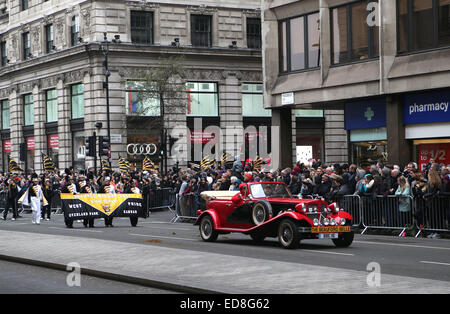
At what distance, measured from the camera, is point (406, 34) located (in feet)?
91.4

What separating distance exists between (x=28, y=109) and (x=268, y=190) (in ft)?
136

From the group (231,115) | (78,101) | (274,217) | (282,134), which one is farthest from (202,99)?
(274,217)

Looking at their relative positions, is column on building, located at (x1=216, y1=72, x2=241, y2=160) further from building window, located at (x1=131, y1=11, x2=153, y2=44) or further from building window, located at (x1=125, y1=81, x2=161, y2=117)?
building window, located at (x1=131, y1=11, x2=153, y2=44)

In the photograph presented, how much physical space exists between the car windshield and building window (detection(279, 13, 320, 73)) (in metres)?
13.7

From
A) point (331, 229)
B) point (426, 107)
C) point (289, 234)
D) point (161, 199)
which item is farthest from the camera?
point (161, 199)

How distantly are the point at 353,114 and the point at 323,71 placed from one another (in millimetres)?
2054

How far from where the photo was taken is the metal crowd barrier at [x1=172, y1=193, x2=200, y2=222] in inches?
1153

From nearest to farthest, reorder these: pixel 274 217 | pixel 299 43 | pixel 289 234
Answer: pixel 289 234 < pixel 274 217 < pixel 299 43

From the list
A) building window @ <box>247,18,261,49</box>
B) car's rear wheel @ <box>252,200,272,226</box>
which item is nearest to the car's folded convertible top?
car's rear wheel @ <box>252,200,272,226</box>

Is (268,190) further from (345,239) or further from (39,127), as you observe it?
(39,127)

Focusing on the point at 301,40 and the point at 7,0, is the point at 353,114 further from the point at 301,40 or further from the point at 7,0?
the point at 7,0

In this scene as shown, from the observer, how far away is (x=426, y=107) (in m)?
27.6

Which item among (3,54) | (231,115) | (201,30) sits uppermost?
(3,54)

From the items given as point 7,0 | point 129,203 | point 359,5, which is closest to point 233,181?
point 129,203
